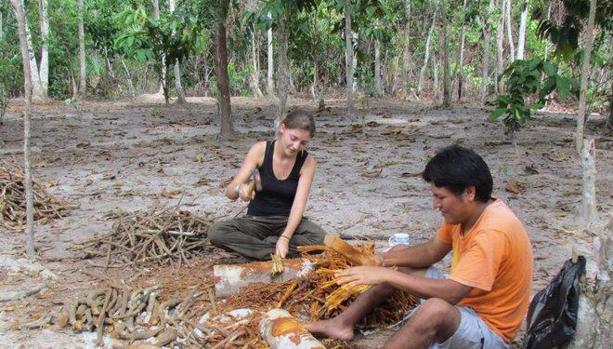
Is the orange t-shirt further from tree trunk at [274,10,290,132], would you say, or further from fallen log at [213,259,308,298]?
tree trunk at [274,10,290,132]

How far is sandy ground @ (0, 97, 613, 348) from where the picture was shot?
4.08 meters

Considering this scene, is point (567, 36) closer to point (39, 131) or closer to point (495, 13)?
point (39, 131)

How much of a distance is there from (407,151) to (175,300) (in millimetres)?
5303

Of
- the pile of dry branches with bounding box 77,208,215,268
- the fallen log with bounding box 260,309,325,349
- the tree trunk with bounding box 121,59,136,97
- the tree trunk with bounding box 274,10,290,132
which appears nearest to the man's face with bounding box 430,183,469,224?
the fallen log with bounding box 260,309,325,349

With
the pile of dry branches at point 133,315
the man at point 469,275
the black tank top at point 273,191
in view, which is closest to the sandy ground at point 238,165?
the pile of dry branches at point 133,315

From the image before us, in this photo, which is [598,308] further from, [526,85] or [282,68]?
[282,68]

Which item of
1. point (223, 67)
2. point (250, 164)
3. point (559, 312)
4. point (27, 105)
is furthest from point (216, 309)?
point (223, 67)

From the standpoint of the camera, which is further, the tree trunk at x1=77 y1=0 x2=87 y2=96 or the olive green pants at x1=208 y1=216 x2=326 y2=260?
the tree trunk at x1=77 y1=0 x2=87 y2=96

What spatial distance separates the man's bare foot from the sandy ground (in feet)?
0.55

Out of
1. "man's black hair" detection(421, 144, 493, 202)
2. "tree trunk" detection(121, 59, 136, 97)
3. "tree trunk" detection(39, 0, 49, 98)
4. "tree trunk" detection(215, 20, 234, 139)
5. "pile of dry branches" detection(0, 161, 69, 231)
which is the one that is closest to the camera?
"man's black hair" detection(421, 144, 493, 202)

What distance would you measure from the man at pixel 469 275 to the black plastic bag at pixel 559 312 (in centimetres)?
12

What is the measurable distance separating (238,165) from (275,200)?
3497 mm

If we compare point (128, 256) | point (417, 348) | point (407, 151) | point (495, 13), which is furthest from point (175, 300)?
point (495, 13)

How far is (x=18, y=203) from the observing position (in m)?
5.41
